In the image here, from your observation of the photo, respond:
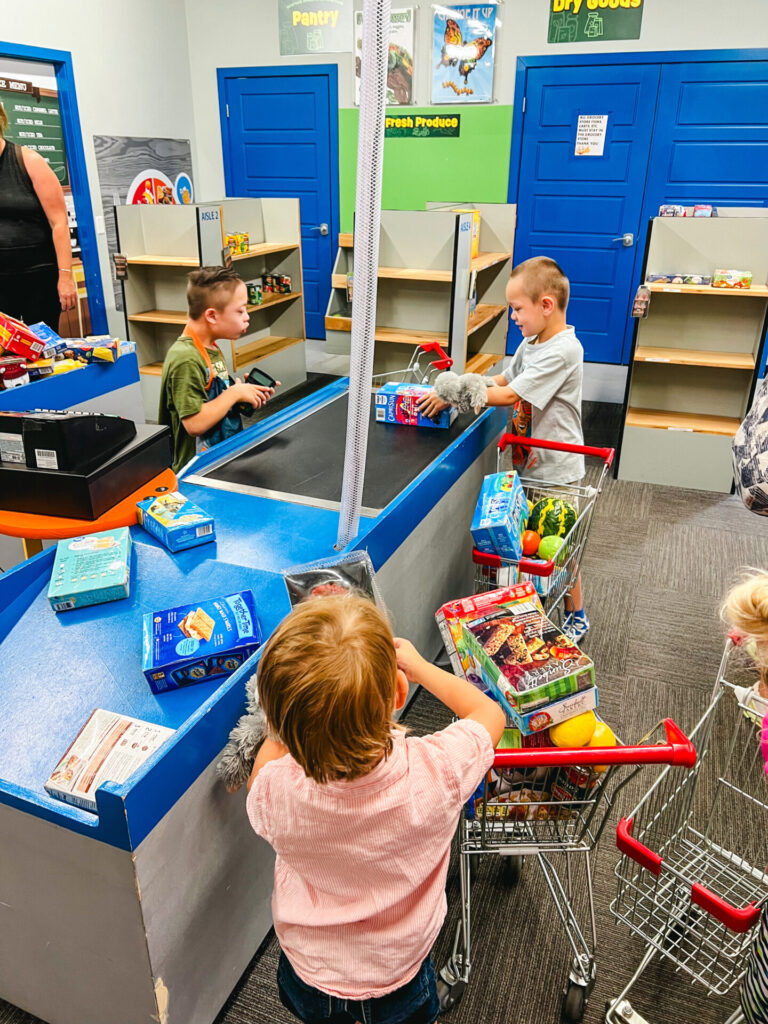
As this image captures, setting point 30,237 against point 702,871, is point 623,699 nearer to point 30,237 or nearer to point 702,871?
point 702,871

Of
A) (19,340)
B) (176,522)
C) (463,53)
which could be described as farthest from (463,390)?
(463,53)

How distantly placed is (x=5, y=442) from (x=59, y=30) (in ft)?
16.8

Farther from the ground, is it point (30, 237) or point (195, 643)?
point (30, 237)

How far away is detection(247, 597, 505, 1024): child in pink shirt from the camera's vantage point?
1.00m

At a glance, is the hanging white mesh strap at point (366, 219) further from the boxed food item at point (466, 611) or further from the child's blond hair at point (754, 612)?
the child's blond hair at point (754, 612)

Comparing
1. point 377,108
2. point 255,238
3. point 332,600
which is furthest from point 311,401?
point 255,238

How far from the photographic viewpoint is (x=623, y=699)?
2.77 meters

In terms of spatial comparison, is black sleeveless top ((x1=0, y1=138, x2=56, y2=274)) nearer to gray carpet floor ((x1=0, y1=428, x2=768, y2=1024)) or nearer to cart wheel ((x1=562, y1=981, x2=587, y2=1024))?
gray carpet floor ((x1=0, y1=428, x2=768, y2=1024))

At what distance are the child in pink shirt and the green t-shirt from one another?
168 centimetres

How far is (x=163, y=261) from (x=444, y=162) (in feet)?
9.71

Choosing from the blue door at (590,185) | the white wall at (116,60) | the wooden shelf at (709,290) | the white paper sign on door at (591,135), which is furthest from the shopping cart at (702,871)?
the white wall at (116,60)

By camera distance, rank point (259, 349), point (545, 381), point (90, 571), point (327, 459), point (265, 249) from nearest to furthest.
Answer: point (90, 571) < point (327, 459) < point (545, 381) < point (265, 249) < point (259, 349)

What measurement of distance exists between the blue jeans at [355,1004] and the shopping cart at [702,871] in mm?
495

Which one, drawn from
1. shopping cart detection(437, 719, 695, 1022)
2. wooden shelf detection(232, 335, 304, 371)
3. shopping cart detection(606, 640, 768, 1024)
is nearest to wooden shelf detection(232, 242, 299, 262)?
wooden shelf detection(232, 335, 304, 371)
